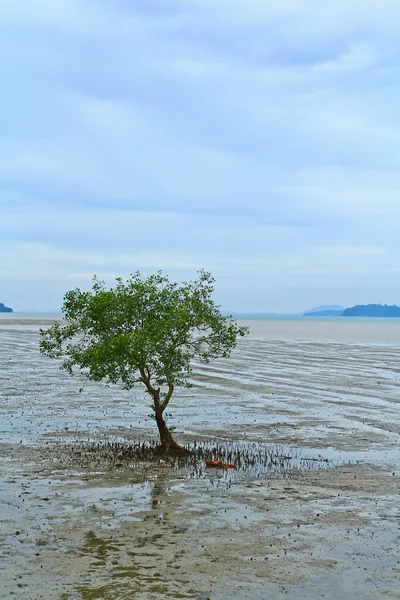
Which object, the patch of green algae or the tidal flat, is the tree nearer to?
the tidal flat

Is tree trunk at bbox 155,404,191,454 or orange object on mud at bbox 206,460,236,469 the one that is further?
tree trunk at bbox 155,404,191,454

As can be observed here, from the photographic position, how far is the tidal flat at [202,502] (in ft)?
38.1

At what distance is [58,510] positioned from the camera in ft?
50.8

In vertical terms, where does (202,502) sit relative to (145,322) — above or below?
below

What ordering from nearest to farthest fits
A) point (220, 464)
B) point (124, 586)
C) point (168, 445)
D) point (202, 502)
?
point (124, 586), point (202, 502), point (220, 464), point (168, 445)

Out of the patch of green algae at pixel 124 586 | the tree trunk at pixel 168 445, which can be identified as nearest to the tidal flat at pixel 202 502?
the patch of green algae at pixel 124 586

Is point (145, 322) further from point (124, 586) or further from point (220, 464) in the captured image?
point (124, 586)

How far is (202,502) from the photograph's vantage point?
16.6 metres

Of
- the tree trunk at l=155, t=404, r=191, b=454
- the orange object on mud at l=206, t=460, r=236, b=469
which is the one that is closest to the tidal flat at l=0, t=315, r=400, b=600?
the orange object on mud at l=206, t=460, r=236, b=469

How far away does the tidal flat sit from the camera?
11.6m

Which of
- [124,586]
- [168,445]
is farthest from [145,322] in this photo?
[124,586]

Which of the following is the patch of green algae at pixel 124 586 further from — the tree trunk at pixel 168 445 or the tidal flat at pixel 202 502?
the tree trunk at pixel 168 445

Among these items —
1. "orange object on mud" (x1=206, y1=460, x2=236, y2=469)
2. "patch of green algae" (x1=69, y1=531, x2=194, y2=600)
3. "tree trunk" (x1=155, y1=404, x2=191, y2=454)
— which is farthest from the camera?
"tree trunk" (x1=155, y1=404, x2=191, y2=454)

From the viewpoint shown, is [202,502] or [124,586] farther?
[202,502]
